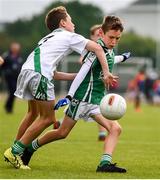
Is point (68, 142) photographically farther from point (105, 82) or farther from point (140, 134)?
point (105, 82)

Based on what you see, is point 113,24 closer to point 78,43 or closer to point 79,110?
point 78,43

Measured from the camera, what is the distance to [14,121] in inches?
854

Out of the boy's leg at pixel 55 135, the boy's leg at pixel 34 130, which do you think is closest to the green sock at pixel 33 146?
the boy's leg at pixel 55 135

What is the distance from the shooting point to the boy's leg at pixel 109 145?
9.75 metres

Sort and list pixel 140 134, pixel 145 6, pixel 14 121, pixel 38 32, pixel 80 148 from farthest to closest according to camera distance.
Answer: pixel 145 6 < pixel 38 32 < pixel 14 121 < pixel 140 134 < pixel 80 148

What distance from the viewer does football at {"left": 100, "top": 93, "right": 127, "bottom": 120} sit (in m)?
9.73

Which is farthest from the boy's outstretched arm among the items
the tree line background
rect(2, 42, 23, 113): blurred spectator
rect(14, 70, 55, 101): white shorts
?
the tree line background

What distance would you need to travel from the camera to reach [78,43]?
32.1ft

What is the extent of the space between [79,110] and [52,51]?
80 cm

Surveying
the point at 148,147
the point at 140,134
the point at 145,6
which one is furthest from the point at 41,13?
the point at 148,147

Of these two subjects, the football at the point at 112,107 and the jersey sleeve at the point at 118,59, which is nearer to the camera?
the football at the point at 112,107

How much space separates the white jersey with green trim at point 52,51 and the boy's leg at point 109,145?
0.86 m

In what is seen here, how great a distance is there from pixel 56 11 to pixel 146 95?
115 feet

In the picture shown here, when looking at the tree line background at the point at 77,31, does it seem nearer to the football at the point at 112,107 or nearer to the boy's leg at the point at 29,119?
the boy's leg at the point at 29,119
